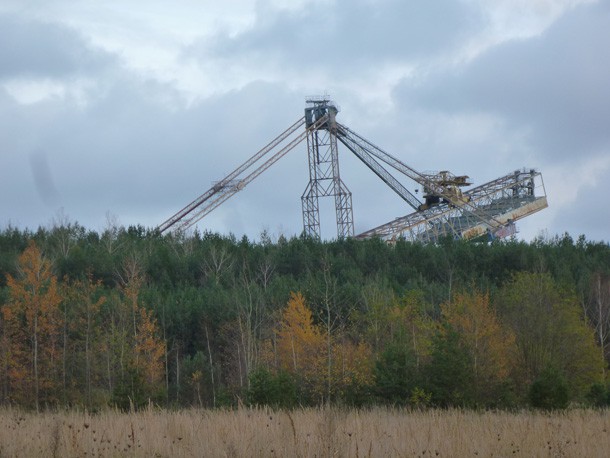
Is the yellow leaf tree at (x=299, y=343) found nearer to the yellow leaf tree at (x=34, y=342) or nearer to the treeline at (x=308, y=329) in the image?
the treeline at (x=308, y=329)

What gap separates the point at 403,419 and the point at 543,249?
61485 millimetres

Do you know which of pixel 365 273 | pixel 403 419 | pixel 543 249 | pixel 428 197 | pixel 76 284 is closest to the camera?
pixel 403 419

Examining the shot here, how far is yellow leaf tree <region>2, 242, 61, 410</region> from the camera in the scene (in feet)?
179

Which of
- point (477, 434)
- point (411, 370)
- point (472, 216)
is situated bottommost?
point (477, 434)

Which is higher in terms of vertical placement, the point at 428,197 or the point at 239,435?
the point at 428,197

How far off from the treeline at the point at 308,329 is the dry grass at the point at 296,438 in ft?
40.6

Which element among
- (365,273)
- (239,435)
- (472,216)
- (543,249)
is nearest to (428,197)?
(472,216)

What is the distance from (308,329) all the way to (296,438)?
36.5 m

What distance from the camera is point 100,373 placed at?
5784 centimetres

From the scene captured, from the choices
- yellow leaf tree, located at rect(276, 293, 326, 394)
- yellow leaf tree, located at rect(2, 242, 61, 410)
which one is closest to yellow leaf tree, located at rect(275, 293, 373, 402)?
yellow leaf tree, located at rect(276, 293, 326, 394)

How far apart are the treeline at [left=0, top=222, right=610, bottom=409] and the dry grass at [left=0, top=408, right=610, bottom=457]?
40.6 feet

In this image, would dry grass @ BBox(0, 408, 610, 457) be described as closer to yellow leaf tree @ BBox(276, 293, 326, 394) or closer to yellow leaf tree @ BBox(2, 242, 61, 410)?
yellow leaf tree @ BBox(276, 293, 326, 394)

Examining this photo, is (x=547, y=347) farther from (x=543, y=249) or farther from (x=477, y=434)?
(x=543, y=249)

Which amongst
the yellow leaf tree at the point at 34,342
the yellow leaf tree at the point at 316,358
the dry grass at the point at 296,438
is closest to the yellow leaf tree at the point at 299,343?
the yellow leaf tree at the point at 316,358
